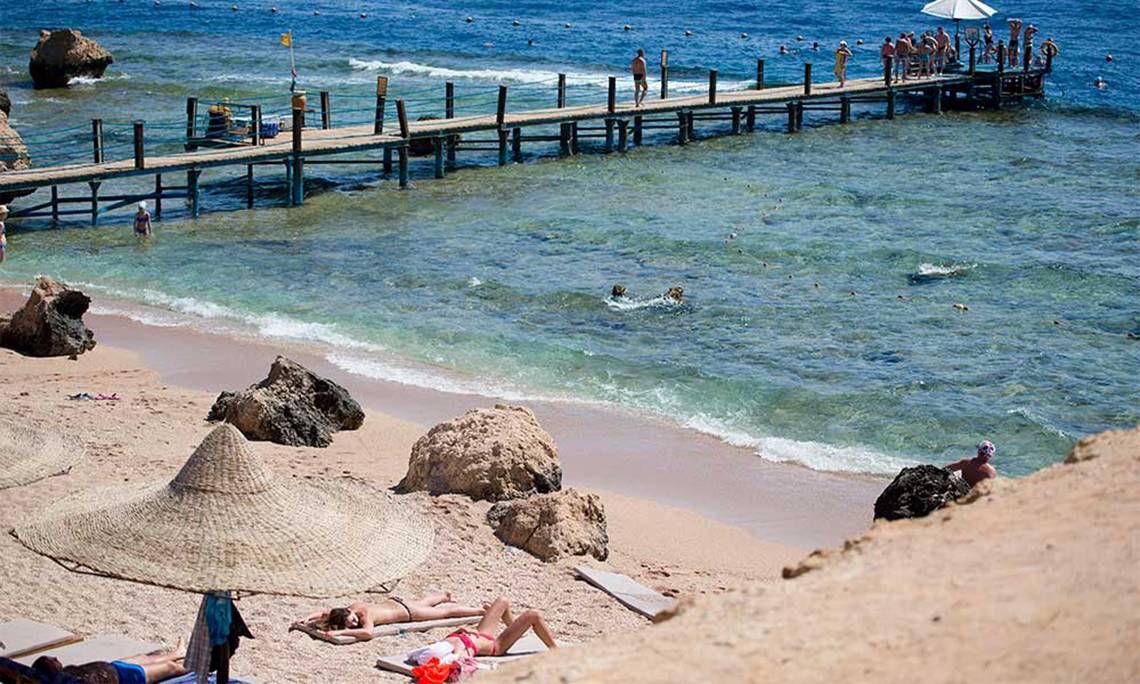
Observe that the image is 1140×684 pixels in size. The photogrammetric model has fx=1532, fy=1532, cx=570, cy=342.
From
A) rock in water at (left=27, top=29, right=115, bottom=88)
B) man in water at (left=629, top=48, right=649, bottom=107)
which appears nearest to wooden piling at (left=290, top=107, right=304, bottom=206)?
man in water at (left=629, top=48, right=649, bottom=107)

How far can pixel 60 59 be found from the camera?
155ft

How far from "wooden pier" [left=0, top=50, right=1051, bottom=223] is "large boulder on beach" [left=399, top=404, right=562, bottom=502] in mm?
14745

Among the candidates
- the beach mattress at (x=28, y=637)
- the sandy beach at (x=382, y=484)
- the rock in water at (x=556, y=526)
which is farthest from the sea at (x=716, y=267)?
the beach mattress at (x=28, y=637)

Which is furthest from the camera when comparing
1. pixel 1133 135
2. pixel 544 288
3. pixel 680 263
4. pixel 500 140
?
pixel 1133 135

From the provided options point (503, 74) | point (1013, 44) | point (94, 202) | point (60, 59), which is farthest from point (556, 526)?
point (60, 59)

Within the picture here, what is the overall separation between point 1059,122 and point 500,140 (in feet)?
53.3

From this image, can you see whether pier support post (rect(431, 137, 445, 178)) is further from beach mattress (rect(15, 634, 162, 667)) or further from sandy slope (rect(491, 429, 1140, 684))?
sandy slope (rect(491, 429, 1140, 684))

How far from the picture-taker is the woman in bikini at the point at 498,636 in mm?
10508

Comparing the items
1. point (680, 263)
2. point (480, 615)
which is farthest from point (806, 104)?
point (480, 615)

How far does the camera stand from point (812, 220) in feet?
96.0

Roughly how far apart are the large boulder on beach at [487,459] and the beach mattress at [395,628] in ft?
8.99

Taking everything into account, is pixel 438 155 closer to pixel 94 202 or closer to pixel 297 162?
pixel 297 162

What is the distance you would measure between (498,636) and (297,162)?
66.5 ft

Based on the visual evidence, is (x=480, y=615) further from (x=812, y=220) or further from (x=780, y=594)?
(x=812, y=220)
